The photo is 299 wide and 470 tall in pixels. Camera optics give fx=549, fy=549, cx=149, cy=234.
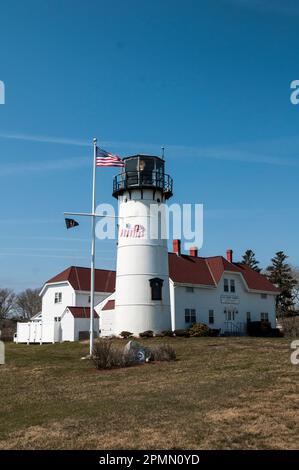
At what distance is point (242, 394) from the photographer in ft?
43.7

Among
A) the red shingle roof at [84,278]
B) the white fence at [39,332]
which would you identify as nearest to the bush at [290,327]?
the red shingle roof at [84,278]

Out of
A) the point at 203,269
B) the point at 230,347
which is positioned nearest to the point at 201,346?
the point at 230,347

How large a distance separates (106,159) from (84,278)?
22.5 m

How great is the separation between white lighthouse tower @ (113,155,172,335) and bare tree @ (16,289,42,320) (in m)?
63.2

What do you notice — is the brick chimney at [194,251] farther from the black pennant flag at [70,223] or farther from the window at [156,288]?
the black pennant flag at [70,223]

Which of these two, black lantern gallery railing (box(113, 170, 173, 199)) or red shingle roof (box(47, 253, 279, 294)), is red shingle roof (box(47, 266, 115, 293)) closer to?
red shingle roof (box(47, 253, 279, 294))

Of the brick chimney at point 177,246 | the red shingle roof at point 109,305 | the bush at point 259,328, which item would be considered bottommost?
the bush at point 259,328

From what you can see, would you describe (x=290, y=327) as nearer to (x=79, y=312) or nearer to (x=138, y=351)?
(x=79, y=312)

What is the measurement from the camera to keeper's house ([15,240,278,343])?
1646 inches

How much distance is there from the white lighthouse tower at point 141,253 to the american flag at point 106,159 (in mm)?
9455

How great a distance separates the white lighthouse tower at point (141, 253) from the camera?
3694 centimetres

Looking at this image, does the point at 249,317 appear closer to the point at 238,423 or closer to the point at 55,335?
the point at 55,335

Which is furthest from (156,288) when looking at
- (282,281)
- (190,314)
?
(282,281)

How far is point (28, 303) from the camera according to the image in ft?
325
